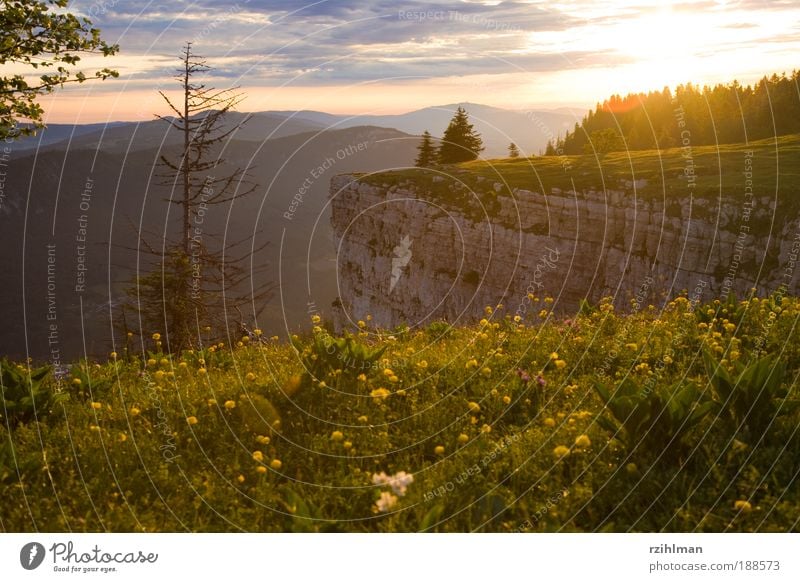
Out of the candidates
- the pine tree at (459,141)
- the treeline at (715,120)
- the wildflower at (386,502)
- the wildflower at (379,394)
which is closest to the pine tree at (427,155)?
the pine tree at (459,141)

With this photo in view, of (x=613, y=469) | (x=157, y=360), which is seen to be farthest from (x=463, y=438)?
(x=157, y=360)

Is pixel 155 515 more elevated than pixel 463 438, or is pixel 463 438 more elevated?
pixel 463 438

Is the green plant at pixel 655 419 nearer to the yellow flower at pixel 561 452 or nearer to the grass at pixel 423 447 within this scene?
the grass at pixel 423 447

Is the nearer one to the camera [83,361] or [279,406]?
[279,406]

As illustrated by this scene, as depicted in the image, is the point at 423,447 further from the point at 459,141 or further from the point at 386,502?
the point at 459,141

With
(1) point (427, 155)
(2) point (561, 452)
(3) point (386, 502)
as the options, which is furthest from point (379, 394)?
(1) point (427, 155)

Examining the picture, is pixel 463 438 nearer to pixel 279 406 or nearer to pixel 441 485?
pixel 441 485
